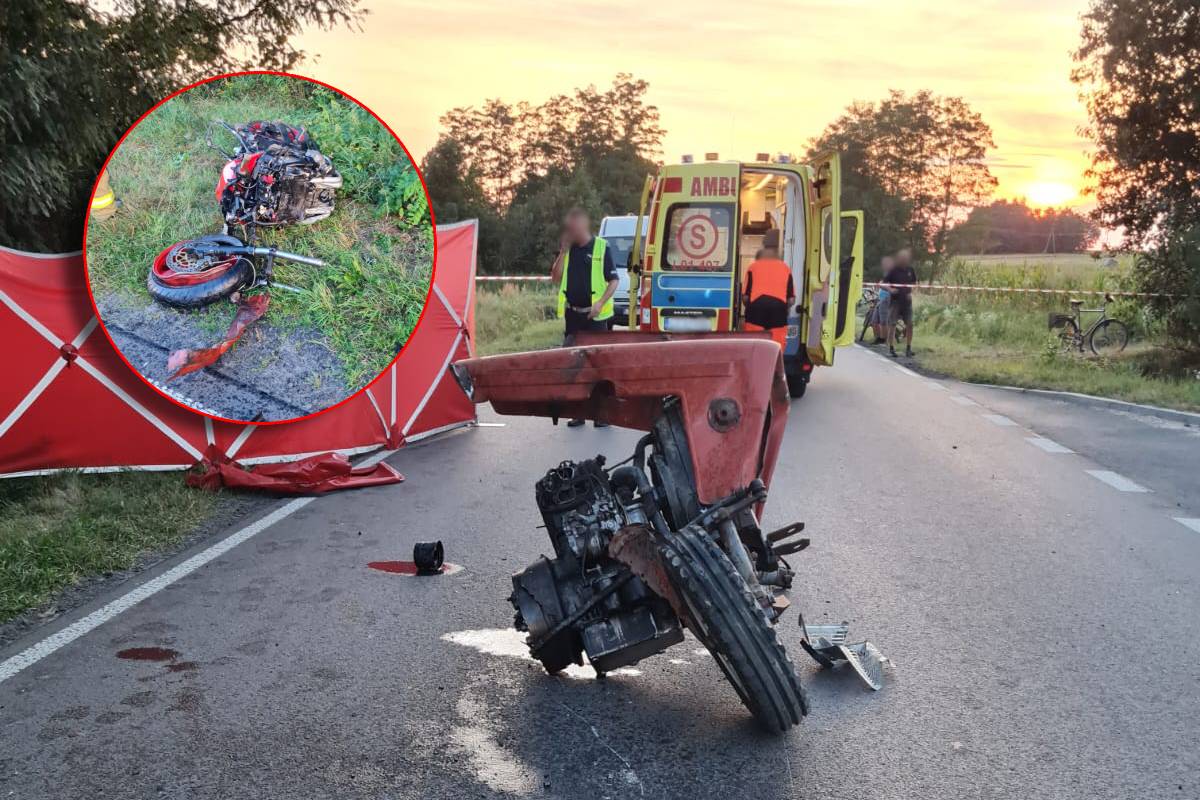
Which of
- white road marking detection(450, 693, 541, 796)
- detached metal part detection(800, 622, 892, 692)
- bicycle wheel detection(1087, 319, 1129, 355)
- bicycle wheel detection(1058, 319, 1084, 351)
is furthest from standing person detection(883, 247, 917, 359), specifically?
white road marking detection(450, 693, 541, 796)

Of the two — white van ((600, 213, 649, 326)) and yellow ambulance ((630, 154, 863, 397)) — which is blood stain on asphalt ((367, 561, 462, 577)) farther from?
white van ((600, 213, 649, 326))

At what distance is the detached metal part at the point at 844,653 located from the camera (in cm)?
466

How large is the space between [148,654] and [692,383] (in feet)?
8.19

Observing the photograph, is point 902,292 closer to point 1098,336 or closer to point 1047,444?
point 1098,336

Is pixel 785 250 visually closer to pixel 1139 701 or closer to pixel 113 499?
pixel 113 499

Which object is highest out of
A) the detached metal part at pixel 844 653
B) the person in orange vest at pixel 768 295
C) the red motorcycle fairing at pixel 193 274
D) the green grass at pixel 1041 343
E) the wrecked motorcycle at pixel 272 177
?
the wrecked motorcycle at pixel 272 177

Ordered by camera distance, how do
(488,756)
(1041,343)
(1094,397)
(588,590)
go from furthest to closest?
1. (1041,343)
2. (1094,397)
3. (588,590)
4. (488,756)

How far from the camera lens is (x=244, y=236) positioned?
8180 millimetres

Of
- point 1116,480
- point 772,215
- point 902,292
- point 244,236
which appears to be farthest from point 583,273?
point 902,292

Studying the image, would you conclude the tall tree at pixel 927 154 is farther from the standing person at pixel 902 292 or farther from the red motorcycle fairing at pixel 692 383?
the red motorcycle fairing at pixel 692 383

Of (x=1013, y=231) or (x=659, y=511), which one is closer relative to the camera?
(x=659, y=511)

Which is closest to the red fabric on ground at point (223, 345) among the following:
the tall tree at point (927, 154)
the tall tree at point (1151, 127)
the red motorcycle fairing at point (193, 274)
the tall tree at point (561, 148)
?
the red motorcycle fairing at point (193, 274)

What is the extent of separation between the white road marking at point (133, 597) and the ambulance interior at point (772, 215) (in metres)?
7.63

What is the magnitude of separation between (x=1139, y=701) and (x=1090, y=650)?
0.60 metres
